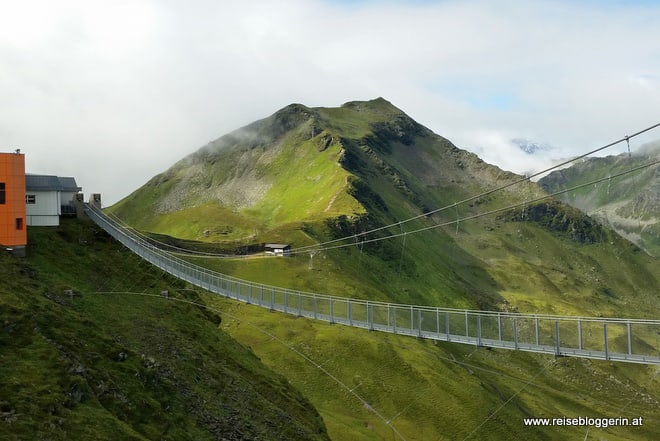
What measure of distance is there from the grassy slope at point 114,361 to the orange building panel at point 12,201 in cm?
204

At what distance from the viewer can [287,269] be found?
120750 mm

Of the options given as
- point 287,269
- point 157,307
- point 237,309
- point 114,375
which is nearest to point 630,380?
point 287,269

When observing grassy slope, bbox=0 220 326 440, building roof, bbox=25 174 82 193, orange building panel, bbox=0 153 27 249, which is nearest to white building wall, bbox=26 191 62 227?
building roof, bbox=25 174 82 193

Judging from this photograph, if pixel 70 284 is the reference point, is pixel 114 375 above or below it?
below

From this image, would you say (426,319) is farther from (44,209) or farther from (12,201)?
(44,209)

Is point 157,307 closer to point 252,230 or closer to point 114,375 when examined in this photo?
point 114,375

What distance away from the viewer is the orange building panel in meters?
46.5

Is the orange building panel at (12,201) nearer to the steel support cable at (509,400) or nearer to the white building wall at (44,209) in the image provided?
the white building wall at (44,209)

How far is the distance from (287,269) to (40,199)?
71.0 metres

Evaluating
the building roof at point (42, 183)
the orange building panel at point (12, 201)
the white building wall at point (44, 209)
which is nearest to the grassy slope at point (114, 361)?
the white building wall at point (44, 209)

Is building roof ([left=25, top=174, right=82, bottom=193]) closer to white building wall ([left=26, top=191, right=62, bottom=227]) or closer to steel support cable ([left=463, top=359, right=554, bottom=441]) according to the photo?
white building wall ([left=26, top=191, right=62, bottom=227])

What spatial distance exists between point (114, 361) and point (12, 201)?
19.1 metres

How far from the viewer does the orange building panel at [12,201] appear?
46.5m

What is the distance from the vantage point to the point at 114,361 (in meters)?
36.2
